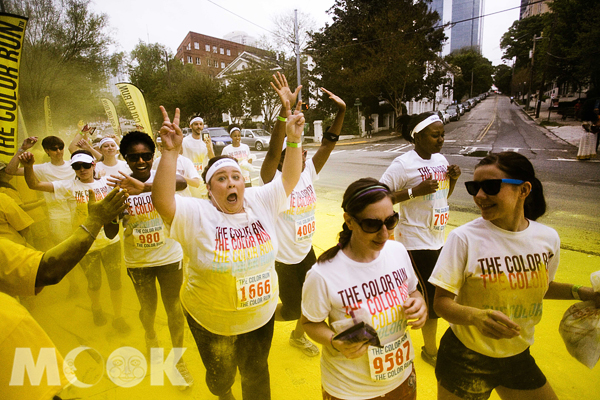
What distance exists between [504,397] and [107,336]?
375 centimetres

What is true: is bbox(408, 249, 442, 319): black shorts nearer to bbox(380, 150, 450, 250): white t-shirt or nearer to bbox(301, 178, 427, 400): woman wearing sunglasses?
bbox(380, 150, 450, 250): white t-shirt

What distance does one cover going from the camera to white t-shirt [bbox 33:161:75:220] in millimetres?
4035

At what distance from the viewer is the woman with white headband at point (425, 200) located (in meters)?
2.87

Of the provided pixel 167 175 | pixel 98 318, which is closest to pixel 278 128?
pixel 167 175

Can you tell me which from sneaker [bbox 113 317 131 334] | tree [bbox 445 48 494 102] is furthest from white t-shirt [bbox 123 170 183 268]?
tree [bbox 445 48 494 102]

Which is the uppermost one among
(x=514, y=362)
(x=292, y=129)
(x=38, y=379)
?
(x=292, y=129)

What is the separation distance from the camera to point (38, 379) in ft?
4.06

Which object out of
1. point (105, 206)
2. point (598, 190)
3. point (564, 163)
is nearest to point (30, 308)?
point (105, 206)

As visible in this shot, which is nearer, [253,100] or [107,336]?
[107,336]

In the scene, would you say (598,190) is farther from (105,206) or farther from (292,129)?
(105,206)

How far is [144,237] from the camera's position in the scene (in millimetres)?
2906

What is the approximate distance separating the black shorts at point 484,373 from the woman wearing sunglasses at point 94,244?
11.1 feet

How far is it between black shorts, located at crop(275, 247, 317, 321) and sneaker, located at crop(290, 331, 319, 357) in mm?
288

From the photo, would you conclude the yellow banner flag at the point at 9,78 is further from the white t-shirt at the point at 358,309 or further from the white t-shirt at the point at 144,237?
the white t-shirt at the point at 358,309
